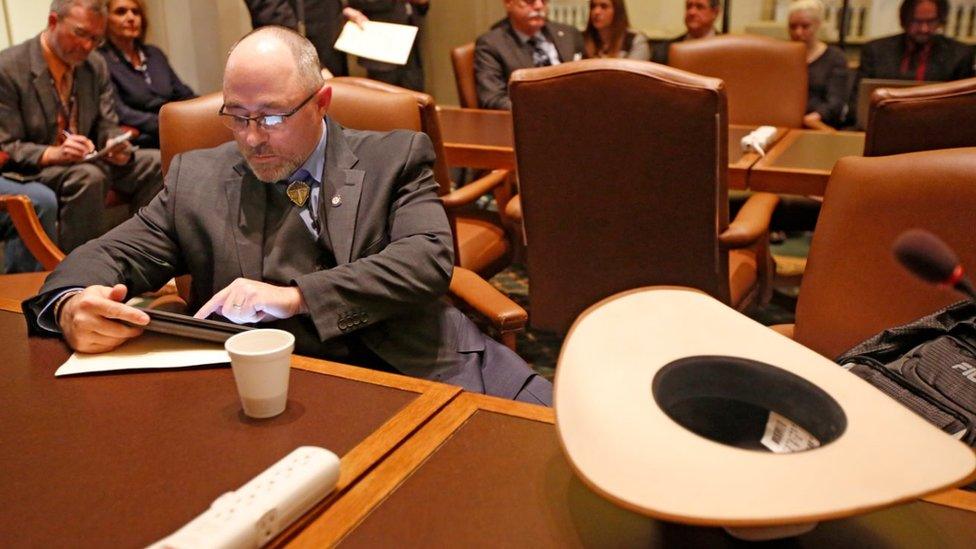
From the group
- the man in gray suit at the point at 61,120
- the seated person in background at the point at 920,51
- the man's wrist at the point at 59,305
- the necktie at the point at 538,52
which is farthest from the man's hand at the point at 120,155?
the seated person in background at the point at 920,51

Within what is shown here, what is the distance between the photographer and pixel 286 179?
1728 millimetres

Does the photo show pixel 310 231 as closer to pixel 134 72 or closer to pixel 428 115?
pixel 428 115

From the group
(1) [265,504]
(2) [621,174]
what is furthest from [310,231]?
(1) [265,504]

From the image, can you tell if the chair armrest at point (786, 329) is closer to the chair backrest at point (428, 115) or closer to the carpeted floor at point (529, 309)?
the chair backrest at point (428, 115)

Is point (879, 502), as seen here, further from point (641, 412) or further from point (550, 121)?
point (550, 121)

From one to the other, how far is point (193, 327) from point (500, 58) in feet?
10.6

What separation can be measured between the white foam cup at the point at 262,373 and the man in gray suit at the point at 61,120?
2.73 m

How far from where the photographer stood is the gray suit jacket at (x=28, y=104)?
345cm

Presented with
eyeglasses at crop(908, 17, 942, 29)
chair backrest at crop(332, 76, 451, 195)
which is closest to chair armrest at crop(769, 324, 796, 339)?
chair backrest at crop(332, 76, 451, 195)

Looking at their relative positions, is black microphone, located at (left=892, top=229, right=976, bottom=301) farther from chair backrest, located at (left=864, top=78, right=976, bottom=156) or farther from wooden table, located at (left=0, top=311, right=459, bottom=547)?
chair backrest, located at (left=864, top=78, right=976, bottom=156)

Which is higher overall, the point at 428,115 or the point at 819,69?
the point at 428,115

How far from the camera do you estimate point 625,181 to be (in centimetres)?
212

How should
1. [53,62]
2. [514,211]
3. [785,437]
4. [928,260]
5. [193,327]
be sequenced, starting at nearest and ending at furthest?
[928,260]
[785,437]
[193,327]
[514,211]
[53,62]

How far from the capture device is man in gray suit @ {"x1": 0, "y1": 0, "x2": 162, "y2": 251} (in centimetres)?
346
